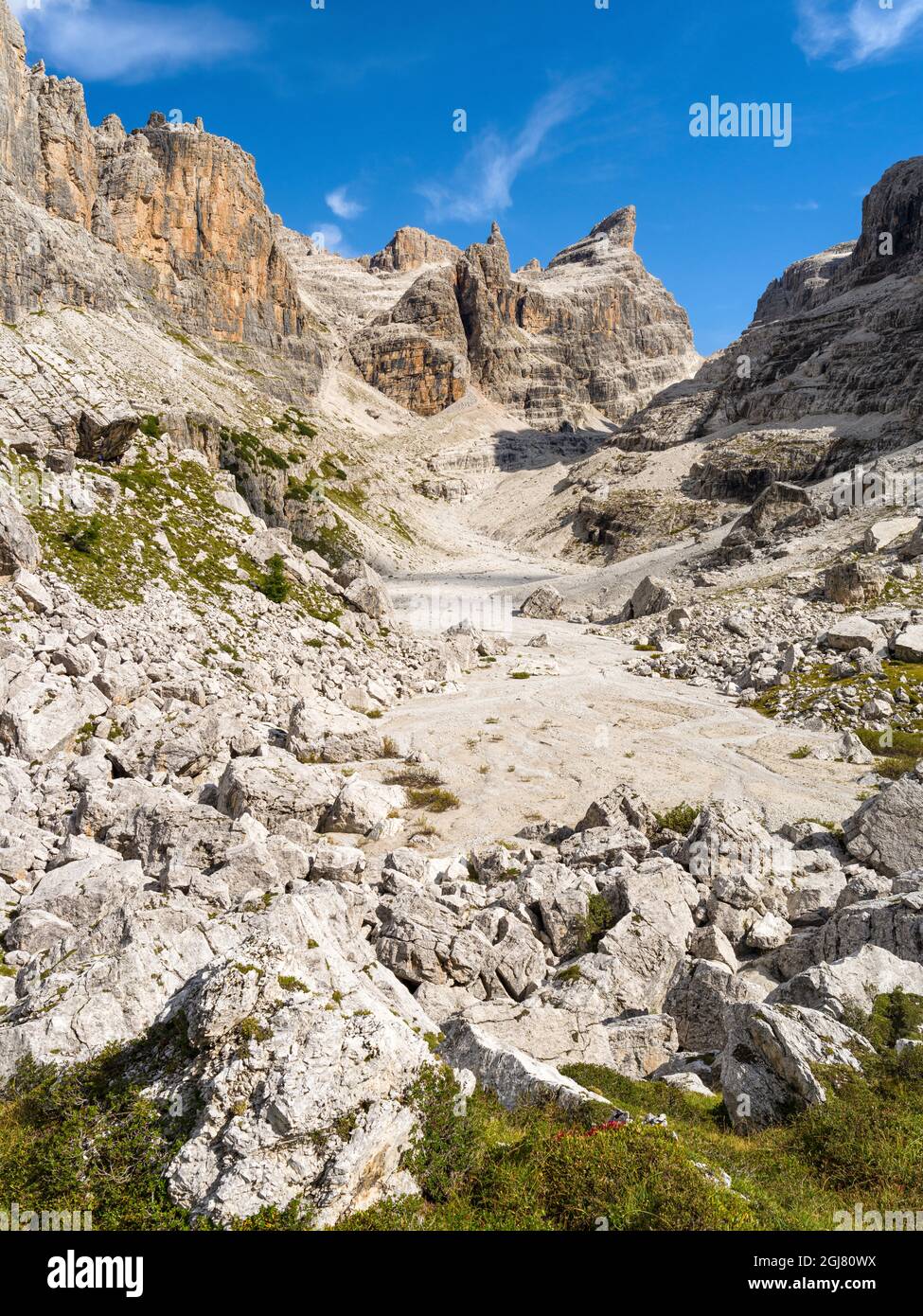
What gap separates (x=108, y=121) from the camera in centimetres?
11531

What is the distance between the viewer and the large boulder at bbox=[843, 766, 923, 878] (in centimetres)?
1816

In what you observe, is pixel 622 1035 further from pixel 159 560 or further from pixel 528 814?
pixel 159 560

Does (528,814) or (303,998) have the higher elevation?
(303,998)

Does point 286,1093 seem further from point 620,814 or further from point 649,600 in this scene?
point 649,600

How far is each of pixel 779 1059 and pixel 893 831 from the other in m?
11.3

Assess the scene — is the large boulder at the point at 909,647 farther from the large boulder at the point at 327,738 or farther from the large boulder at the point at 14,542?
the large boulder at the point at 14,542

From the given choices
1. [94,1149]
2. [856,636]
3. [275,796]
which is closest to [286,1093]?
[94,1149]

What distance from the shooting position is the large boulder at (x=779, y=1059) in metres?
9.59

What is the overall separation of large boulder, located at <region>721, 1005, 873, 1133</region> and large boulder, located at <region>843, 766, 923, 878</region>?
962 centimetres

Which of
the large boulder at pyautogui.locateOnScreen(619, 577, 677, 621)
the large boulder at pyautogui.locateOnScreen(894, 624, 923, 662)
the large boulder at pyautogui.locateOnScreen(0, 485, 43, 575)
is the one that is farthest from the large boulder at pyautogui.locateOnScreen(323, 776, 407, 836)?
the large boulder at pyautogui.locateOnScreen(619, 577, 677, 621)

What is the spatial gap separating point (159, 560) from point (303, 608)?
9136mm

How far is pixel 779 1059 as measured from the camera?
997 cm

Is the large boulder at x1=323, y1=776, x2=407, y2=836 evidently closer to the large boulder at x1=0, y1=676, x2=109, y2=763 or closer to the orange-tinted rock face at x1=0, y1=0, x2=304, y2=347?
the large boulder at x1=0, y1=676, x2=109, y2=763
